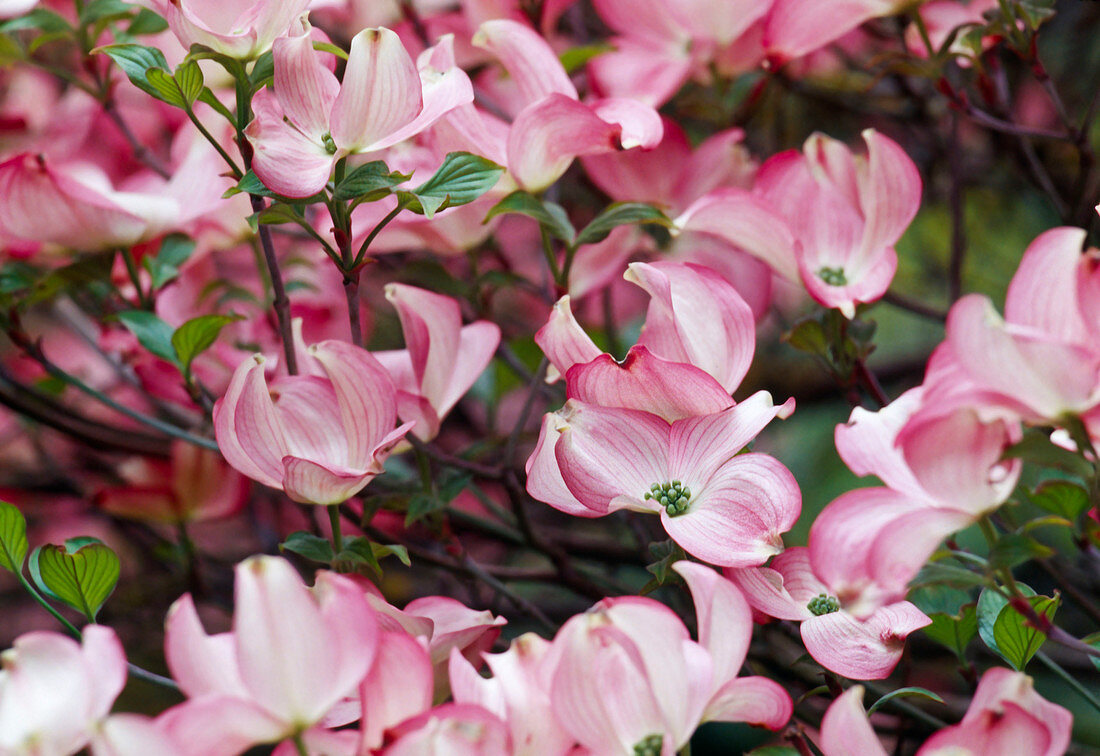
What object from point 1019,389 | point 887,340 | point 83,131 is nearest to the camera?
point 1019,389

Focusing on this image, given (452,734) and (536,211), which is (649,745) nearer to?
(452,734)

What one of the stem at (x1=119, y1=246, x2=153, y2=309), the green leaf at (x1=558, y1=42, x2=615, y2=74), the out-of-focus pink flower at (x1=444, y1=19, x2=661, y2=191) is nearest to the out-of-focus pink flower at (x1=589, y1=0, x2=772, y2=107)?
the green leaf at (x1=558, y1=42, x2=615, y2=74)

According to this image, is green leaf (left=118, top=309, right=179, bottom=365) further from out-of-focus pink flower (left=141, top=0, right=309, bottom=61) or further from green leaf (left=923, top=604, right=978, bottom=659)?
green leaf (left=923, top=604, right=978, bottom=659)

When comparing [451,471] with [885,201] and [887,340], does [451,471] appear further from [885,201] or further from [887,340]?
[887,340]

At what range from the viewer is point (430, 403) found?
58 cm

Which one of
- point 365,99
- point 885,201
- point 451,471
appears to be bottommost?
point 451,471

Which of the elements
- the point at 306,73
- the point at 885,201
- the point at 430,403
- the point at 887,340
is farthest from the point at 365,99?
the point at 887,340

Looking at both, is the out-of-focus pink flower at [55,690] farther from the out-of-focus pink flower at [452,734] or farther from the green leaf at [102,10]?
the green leaf at [102,10]

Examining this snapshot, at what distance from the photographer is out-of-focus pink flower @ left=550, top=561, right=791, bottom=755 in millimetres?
380

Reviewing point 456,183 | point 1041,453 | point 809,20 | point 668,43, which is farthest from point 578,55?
point 1041,453

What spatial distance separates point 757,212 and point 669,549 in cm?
21

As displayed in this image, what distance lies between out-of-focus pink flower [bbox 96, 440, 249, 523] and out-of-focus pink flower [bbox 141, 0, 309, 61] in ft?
1.28

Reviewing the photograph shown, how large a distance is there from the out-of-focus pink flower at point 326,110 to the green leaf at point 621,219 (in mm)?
117

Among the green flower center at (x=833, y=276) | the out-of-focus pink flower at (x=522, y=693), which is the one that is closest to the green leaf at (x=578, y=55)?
the green flower center at (x=833, y=276)
